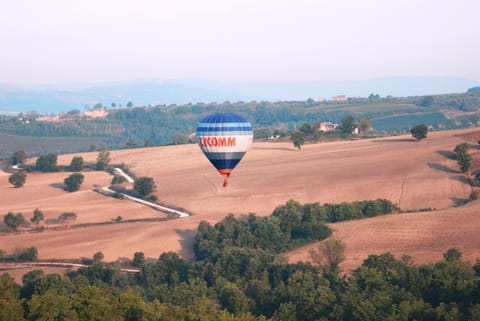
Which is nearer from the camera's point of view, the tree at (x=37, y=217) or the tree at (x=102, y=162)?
the tree at (x=37, y=217)

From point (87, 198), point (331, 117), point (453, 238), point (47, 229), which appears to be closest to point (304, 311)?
point (453, 238)

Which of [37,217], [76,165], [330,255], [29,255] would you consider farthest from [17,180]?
[330,255]

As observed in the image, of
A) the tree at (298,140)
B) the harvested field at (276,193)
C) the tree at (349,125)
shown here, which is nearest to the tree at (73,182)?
the harvested field at (276,193)

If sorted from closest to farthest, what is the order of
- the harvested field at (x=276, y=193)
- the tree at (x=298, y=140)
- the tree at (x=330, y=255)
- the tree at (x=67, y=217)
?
1. the tree at (x=330, y=255)
2. the harvested field at (x=276, y=193)
3. the tree at (x=67, y=217)
4. the tree at (x=298, y=140)

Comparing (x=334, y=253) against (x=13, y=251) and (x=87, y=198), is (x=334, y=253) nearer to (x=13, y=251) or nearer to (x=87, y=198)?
(x=13, y=251)

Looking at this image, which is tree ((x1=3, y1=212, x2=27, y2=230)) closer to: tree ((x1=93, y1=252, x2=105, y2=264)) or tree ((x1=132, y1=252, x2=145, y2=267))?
tree ((x1=93, y1=252, x2=105, y2=264))

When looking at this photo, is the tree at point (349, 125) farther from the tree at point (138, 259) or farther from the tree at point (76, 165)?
the tree at point (138, 259)
